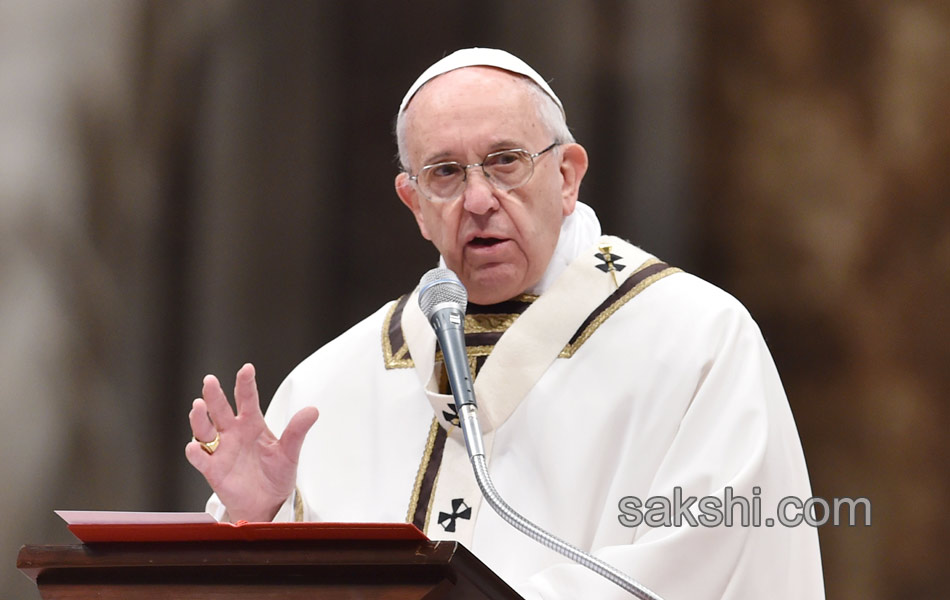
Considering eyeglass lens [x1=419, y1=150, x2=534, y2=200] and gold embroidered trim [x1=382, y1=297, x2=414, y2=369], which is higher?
eyeglass lens [x1=419, y1=150, x2=534, y2=200]

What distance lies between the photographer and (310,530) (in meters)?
1.94

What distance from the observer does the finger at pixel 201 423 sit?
271cm

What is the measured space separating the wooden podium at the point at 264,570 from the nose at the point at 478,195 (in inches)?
49.8

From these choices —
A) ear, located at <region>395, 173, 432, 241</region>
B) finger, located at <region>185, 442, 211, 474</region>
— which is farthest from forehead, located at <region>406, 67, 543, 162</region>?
finger, located at <region>185, 442, 211, 474</region>

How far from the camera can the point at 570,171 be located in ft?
11.1

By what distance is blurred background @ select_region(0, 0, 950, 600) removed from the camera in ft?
14.4

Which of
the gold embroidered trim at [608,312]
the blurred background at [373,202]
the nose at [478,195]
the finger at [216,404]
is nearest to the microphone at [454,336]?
the finger at [216,404]

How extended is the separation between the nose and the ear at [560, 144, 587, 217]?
28 cm

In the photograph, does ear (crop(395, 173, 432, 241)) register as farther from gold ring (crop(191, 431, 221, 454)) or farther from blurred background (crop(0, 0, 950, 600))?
blurred background (crop(0, 0, 950, 600))

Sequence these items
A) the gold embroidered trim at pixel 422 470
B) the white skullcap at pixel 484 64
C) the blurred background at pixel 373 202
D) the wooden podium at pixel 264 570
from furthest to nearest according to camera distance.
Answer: the blurred background at pixel 373 202 < the white skullcap at pixel 484 64 < the gold embroidered trim at pixel 422 470 < the wooden podium at pixel 264 570

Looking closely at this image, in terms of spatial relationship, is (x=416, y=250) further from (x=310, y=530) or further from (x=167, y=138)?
(x=310, y=530)

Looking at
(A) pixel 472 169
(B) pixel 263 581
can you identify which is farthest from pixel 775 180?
(B) pixel 263 581

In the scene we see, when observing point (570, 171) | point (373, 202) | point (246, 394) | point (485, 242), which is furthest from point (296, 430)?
point (373, 202)

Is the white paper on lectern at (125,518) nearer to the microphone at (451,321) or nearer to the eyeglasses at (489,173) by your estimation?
the microphone at (451,321)
